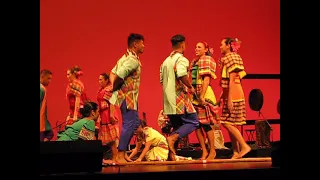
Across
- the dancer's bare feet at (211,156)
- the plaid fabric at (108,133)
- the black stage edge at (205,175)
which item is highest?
the plaid fabric at (108,133)

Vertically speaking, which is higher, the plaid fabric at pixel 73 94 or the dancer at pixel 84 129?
the plaid fabric at pixel 73 94

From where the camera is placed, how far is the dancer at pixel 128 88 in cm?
825

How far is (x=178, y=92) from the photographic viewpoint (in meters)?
8.65

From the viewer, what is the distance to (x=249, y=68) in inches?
446

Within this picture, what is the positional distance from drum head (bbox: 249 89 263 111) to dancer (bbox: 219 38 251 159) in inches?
68.1

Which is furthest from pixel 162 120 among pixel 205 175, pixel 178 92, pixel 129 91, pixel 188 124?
pixel 205 175

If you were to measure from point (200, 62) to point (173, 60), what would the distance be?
37cm

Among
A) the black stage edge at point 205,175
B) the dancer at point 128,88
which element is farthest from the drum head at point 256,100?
the black stage edge at point 205,175

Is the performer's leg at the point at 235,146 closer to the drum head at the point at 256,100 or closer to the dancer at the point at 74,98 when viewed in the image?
the drum head at the point at 256,100

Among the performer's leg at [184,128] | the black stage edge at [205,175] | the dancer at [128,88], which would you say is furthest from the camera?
the performer's leg at [184,128]

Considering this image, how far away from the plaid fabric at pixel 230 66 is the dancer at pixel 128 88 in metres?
1.03
